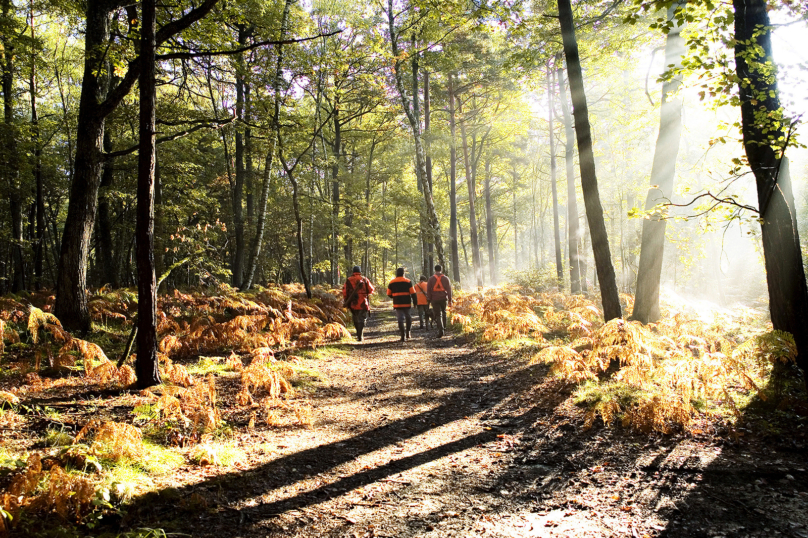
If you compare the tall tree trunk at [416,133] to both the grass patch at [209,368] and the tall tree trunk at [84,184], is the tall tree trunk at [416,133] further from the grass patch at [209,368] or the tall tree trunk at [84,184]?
the grass patch at [209,368]

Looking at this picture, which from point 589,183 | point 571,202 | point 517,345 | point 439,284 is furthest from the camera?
point 571,202

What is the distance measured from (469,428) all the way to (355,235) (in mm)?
17170

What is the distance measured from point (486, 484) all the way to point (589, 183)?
5211 millimetres

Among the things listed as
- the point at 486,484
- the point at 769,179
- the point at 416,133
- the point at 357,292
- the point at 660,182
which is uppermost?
the point at 416,133

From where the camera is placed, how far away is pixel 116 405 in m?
4.55

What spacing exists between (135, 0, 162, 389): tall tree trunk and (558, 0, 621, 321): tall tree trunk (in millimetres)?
6190

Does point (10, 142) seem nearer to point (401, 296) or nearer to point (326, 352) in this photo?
point (326, 352)

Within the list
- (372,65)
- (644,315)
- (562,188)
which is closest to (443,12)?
(372,65)

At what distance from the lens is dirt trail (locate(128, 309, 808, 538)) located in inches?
110

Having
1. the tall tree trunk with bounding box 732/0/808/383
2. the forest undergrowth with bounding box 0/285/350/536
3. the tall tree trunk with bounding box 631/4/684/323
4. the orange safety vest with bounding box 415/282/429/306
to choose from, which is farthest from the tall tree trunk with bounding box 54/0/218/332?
the tall tree trunk with bounding box 631/4/684/323

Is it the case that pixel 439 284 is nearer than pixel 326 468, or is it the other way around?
pixel 326 468

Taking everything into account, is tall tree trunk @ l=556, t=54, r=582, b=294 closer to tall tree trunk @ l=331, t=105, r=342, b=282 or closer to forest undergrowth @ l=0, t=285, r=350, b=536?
tall tree trunk @ l=331, t=105, r=342, b=282

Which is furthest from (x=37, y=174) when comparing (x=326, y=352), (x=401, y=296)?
(x=401, y=296)

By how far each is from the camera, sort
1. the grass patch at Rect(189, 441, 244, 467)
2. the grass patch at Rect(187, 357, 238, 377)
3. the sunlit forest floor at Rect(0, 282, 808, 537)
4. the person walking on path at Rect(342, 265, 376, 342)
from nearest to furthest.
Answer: the sunlit forest floor at Rect(0, 282, 808, 537)
the grass patch at Rect(189, 441, 244, 467)
the grass patch at Rect(187, 357, 238, 377)
the person walking on path at Rect(342, 265, 376, 342)
